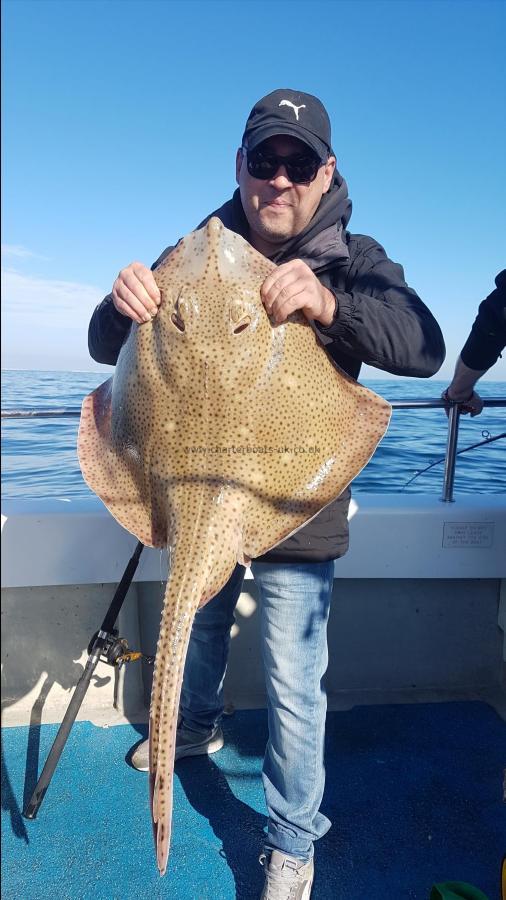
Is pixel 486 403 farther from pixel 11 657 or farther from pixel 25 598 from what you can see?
pixel 11 657

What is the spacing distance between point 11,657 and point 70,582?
632mm

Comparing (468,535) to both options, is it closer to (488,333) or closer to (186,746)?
(488,333)

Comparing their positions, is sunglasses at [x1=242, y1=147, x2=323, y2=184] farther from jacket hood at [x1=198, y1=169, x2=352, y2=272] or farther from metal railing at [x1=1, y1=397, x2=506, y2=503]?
metal railing at [x1=1, y1=397, x2=506, y2=503]

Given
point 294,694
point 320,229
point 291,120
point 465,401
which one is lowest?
point 294,694

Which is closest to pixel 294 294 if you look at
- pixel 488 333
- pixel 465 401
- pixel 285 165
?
pixel 285 165

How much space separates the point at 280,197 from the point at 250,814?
2728mm

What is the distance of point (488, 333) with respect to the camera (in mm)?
2625

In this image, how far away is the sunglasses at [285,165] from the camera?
205 centimetres

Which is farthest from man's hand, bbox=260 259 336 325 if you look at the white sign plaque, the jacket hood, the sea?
the sea

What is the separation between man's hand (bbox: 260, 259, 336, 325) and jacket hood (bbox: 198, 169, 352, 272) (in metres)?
0.32

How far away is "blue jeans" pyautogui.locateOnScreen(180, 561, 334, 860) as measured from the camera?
2223mm

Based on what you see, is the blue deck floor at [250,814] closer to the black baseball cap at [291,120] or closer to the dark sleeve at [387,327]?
the dark sleeve at [387,327]

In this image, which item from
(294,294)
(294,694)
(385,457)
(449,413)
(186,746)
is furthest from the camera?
(385,457)

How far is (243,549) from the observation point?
6.29 feet
